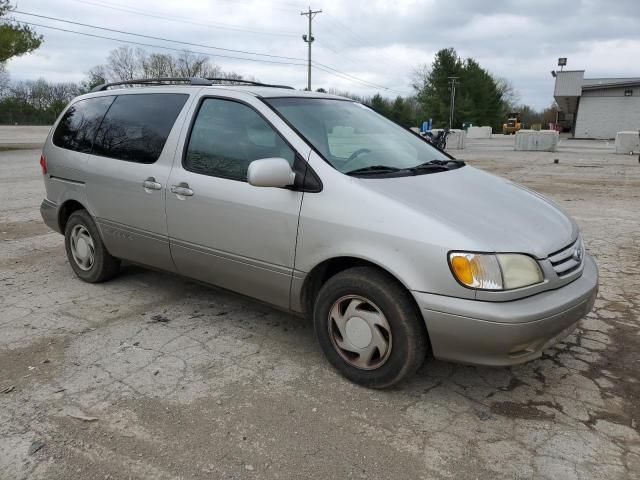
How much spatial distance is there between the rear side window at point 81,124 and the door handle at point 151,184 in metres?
0.97

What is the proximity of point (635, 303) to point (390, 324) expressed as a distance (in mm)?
2733

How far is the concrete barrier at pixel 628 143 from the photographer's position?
2122 cm

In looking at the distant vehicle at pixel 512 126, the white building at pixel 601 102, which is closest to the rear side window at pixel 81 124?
the white building at pixel 601 102

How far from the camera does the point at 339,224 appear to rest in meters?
2.83

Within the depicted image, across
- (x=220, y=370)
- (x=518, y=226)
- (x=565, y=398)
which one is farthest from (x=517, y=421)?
(x=220, y=370)

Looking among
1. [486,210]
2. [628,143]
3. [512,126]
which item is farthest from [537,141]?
[512,126]

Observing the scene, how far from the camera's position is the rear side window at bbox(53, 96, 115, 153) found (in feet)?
14.5

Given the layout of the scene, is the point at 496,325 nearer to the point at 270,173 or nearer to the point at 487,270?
the point at 487,270

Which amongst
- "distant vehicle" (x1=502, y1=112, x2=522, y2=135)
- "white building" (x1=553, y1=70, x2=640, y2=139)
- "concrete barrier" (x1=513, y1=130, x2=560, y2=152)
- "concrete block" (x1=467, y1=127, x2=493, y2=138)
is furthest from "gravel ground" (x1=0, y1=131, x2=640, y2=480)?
"distant vehicle" (x1=502, y1=112, x2=522, y2=135)

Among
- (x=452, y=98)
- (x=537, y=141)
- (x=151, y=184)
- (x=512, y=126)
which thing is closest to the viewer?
(x=151, y=184)

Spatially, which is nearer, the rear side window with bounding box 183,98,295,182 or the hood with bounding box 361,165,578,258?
the hood with bounding box 361,165,578,258

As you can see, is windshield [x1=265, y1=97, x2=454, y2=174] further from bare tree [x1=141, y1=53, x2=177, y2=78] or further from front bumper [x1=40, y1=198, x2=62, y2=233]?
bare tree [x1=141, y1=53, x2=177, y2=78]

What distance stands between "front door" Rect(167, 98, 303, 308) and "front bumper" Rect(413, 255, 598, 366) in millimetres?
972

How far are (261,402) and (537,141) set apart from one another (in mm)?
24635
